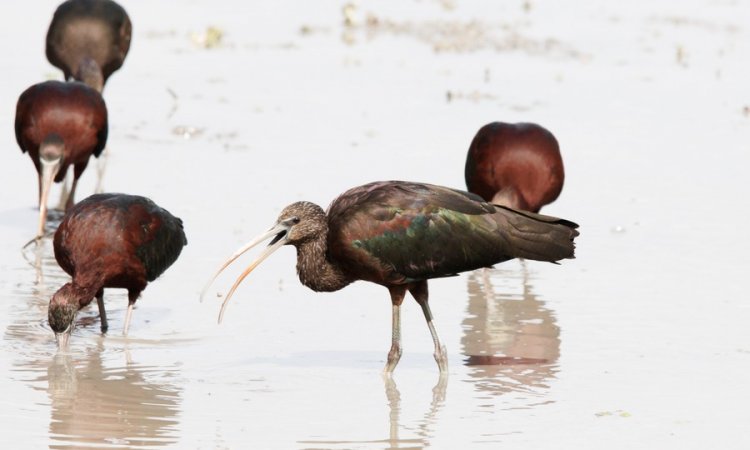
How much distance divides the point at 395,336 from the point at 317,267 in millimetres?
576

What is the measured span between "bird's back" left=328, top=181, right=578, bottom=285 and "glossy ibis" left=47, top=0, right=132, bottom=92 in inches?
279

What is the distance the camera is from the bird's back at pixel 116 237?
354 inches

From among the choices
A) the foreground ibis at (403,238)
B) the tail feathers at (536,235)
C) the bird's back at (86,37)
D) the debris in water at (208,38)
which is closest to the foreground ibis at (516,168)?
the tail feathers at (536,235)

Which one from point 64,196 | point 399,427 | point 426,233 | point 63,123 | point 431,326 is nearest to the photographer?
point 399,427

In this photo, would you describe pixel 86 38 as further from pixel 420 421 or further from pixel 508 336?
pixel 420 421

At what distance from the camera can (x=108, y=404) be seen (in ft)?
25.5

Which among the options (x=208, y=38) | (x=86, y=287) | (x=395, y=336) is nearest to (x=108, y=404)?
(x=86, y=287)

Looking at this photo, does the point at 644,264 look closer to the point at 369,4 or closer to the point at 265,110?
the point at 265,110

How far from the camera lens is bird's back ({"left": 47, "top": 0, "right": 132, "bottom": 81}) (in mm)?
15062

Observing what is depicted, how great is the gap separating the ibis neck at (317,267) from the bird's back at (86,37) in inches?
287

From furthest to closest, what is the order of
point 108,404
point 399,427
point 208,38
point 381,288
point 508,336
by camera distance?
point 208,38
point 381,288
point 508,336
point 108,404
point 399,427

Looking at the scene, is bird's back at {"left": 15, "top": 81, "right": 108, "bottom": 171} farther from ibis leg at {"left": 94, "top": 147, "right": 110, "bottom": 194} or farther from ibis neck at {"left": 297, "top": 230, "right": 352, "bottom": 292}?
ibis neck at {"left": 297, "top": 230, "right": 352, "bottom": 292}

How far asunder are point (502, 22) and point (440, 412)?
14.0 metres

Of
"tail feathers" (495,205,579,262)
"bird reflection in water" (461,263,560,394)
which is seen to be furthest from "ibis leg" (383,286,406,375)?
"tail feathers" (495,205,579,262)
